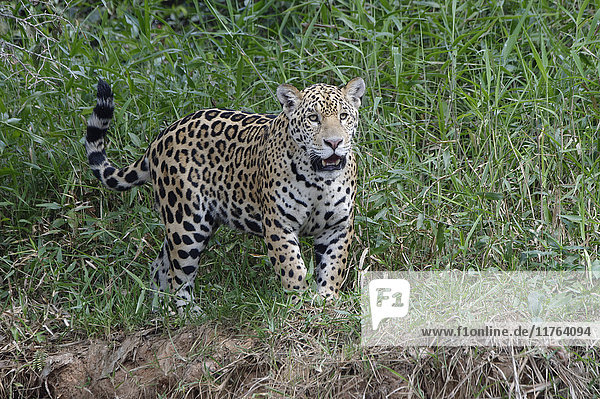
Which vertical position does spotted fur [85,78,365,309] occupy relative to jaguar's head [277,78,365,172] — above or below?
below

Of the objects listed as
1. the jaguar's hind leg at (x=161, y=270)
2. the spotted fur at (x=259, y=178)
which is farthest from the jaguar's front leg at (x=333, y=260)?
the jaguar's hind leg at (x=161, y=270)

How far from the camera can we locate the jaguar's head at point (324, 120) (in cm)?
489

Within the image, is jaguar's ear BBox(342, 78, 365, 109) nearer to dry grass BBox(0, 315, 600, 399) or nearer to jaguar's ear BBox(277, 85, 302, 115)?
jaguar's ear BBox(277, 85, 302, 115)

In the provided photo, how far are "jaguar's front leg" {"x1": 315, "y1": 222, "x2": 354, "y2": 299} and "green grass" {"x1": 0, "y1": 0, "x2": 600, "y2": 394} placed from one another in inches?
5.2

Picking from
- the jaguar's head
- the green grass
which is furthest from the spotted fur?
the green grass

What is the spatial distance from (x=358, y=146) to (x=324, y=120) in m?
1.32

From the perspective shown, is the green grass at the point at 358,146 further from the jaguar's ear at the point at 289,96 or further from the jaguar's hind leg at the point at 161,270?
the jaguar's ear at the point at 289,96

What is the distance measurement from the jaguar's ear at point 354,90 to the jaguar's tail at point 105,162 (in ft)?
5.17

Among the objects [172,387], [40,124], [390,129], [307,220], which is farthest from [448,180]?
[40,124]

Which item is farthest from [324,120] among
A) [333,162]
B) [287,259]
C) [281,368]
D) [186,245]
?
[281,368]

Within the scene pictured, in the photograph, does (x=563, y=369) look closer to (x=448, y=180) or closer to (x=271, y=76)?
(x=448, y=180)

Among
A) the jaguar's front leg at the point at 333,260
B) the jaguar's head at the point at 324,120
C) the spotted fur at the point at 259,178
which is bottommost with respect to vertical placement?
the jaguar's front leg at the point at 333,260

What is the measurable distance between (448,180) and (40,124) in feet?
10.3

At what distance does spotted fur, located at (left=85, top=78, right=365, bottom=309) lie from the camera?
16.6ft
